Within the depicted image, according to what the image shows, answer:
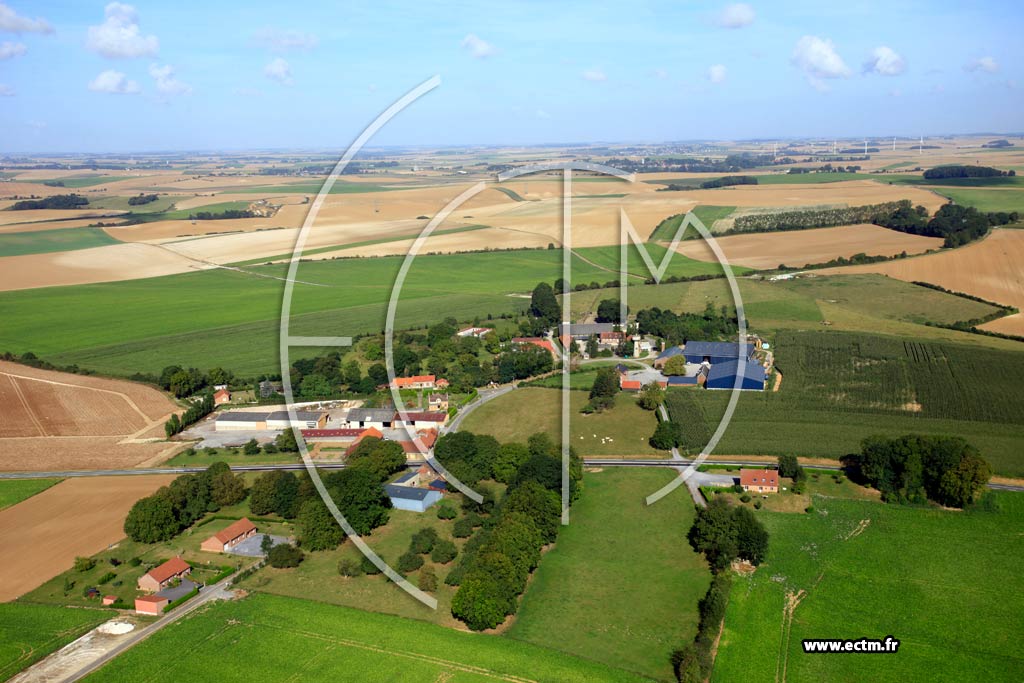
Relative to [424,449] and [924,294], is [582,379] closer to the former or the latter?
[424,449]

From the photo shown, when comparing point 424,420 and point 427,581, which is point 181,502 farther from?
point 424,420

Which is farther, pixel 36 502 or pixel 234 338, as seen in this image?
pixel 234 338

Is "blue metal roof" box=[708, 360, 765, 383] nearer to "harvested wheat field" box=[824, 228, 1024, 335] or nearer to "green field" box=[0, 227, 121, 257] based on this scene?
"harvested wheat field" box=[824, 228, 1024, 335]

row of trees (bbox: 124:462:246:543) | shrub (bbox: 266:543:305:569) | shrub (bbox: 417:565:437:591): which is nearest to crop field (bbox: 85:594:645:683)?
shrub (bbox: 417:565:437:591)

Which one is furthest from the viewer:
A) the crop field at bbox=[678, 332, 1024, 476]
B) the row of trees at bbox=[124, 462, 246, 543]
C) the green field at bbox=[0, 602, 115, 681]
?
the crop field at bbox=[678, 332, 1024, 476]

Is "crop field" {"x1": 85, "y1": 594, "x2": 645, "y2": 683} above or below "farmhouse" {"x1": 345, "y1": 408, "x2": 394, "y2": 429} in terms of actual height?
below

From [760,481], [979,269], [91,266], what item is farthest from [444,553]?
[91,266]

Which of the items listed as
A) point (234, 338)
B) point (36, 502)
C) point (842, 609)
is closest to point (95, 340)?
point (234, 338)
